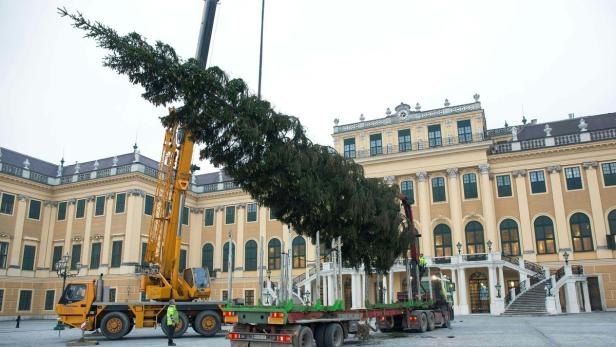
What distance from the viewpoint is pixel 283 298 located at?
14.4m

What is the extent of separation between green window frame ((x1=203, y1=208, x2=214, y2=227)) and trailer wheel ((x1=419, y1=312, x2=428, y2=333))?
111ft

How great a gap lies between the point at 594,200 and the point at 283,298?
32027 millimetres

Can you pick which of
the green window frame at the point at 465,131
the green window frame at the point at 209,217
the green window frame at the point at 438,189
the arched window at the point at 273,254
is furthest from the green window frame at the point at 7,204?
the green window frame at the point at 465,131

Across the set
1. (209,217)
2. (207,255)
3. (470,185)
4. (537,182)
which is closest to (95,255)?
(207,255)

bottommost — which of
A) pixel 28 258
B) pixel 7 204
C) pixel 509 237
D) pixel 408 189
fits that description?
pixel 28 258

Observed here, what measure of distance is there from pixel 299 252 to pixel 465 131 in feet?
59.8

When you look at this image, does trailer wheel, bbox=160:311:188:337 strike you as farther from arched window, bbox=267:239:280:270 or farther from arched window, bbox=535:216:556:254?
arched window, bbox=535:216:556:254

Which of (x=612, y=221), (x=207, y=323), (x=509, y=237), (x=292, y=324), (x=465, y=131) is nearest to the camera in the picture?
(x=292, y=324)

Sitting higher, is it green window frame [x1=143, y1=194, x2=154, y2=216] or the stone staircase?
green window frame [x1=143, y1=194, x2=154, y2=216]

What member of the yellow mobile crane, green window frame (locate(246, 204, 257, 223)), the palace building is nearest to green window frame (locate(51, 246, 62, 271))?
the palace building

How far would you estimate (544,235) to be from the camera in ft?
128

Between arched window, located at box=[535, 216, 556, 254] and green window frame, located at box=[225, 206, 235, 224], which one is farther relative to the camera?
green window frame, located at box=[225, 206, 235, 224]

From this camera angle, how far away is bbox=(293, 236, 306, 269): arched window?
155 ft

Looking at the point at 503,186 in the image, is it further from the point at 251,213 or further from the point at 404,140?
the point at 251,213
